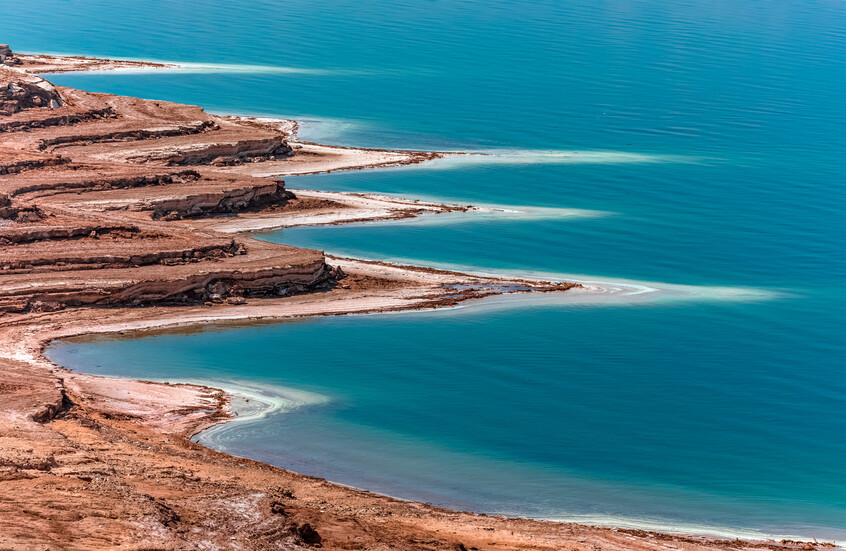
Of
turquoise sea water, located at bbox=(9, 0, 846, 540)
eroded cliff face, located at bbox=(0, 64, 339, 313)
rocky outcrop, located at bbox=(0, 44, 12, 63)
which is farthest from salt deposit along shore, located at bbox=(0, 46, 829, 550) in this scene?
rocky outcrop, located at bbox=(0, 44, 12, 63)

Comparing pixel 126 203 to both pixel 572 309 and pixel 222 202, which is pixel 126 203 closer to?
pixel 222 202

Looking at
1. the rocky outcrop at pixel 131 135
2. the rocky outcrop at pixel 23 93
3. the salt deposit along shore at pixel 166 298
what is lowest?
the salt deposit along shore at pixel 166 298

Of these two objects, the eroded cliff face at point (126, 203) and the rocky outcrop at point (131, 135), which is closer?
the eroded cliff face at point (126, 203)

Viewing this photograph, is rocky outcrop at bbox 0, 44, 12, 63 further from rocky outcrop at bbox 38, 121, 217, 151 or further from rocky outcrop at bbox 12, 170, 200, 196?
rocky outcrop at bbox 12, 170, 200, 196

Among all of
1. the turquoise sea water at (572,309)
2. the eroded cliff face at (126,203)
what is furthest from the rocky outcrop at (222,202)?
the turquoise sea water at (572,309)

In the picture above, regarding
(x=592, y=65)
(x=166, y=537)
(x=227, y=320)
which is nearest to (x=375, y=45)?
(x=592, y=65)

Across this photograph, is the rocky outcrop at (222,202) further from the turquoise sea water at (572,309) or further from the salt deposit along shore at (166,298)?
the turquoise sea water at (572,309)
